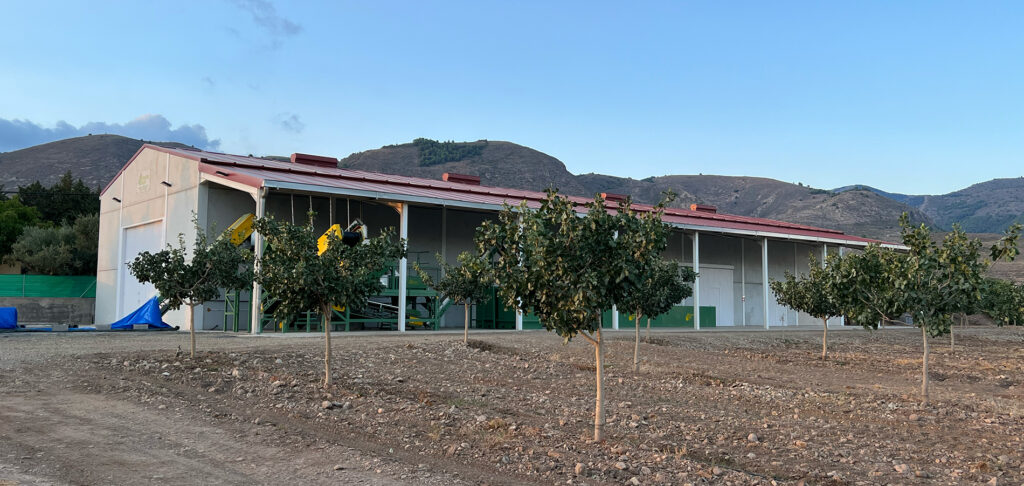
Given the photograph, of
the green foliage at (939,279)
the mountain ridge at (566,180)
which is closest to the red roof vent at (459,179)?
the green foliage at (939,279)

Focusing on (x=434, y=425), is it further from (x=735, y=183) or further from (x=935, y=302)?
(x=735, y=183)

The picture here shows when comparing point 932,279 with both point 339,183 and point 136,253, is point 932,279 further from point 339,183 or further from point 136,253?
point 136,253

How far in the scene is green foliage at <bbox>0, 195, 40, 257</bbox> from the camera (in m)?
42.4

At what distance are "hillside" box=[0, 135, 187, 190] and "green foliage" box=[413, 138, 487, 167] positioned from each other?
171 ft

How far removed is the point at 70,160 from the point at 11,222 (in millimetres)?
87560

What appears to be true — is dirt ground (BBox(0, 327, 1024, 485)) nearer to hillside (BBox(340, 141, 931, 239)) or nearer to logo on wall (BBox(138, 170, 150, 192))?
logo on wall (BBox(138, 170, 150, 192))

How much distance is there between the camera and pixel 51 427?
9250 mm

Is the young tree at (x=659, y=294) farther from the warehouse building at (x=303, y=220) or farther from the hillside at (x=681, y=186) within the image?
the hillside at (x=681, y=186)

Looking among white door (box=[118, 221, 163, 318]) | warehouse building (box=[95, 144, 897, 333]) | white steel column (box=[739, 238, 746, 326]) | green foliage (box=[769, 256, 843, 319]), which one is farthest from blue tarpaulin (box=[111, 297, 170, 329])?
white steel column (box=[739, 238, 746, 326])

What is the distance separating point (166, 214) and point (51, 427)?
67.2 feet

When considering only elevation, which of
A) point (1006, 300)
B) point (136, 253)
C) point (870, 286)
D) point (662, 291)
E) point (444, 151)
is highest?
point (444, 151)

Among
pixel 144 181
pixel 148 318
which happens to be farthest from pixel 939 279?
pixel 144 181

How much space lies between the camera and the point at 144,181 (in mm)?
30391

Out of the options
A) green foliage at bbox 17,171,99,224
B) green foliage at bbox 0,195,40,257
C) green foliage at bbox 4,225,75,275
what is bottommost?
green foliage at bbox 4,225,75,275
